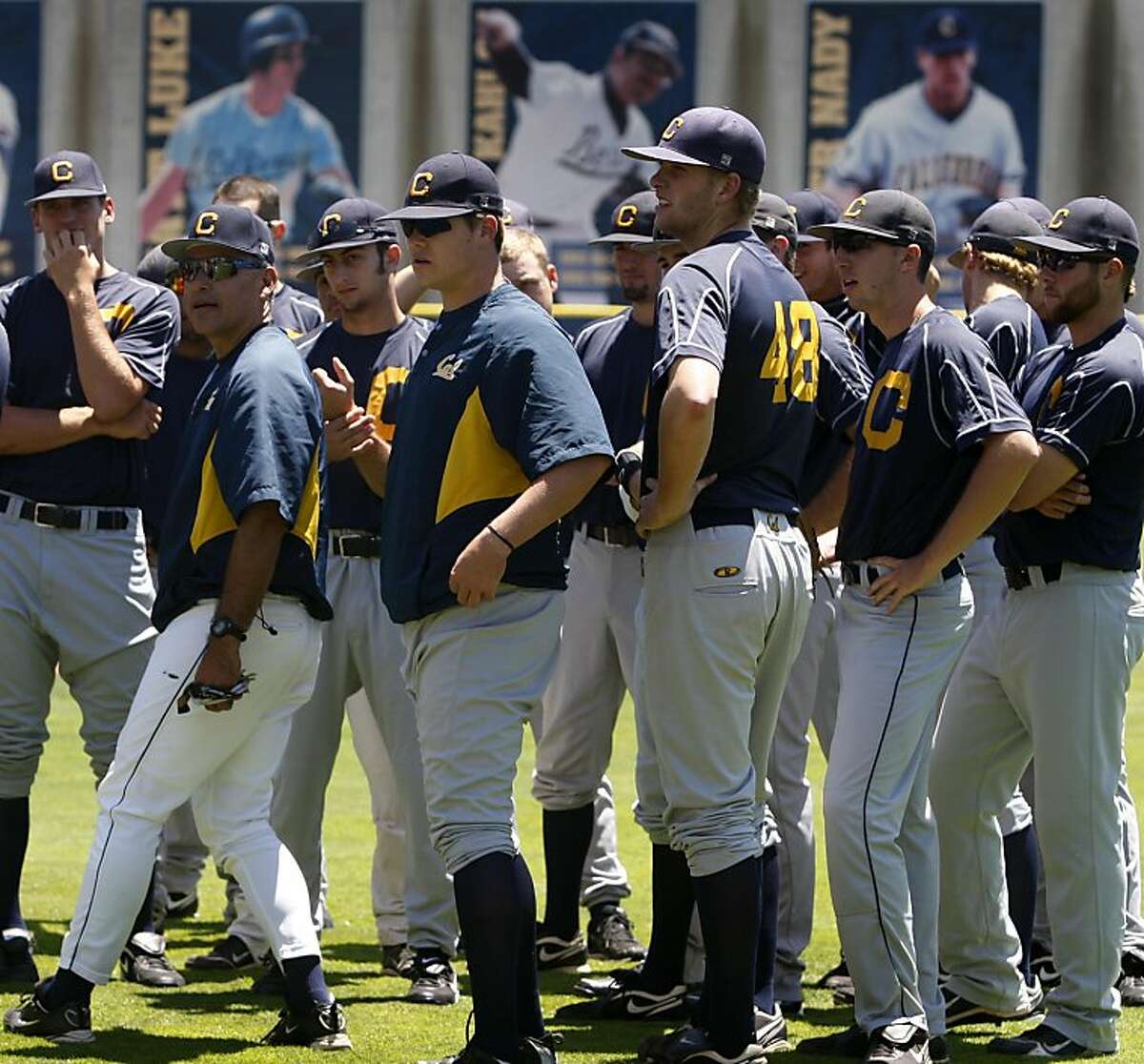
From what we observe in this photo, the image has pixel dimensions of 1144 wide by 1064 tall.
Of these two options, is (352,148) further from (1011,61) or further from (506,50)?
(1011,61)

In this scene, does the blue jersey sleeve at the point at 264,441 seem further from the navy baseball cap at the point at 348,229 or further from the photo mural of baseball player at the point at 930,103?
the photo mural of baseball player at the point at 930,103

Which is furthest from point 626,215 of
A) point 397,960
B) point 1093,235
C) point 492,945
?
point 492,945

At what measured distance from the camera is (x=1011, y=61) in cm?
2606

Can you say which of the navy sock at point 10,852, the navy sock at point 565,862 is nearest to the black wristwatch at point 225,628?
the navy sock at point 10,852

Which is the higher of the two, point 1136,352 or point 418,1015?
point 1136,352

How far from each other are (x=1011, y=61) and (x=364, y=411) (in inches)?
845

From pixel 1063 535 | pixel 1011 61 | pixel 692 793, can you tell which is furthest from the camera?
pixel 1011 61

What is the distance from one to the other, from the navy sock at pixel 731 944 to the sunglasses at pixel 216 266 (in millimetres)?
1928

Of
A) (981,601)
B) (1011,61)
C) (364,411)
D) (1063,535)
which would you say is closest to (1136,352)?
(1063,535)

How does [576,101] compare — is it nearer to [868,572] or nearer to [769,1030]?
[868,572]

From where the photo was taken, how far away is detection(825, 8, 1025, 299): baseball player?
2580 cm

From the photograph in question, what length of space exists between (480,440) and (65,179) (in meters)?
1.95

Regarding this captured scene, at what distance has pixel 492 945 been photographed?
187 inches

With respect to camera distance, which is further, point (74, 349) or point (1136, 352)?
point (74, 349)
